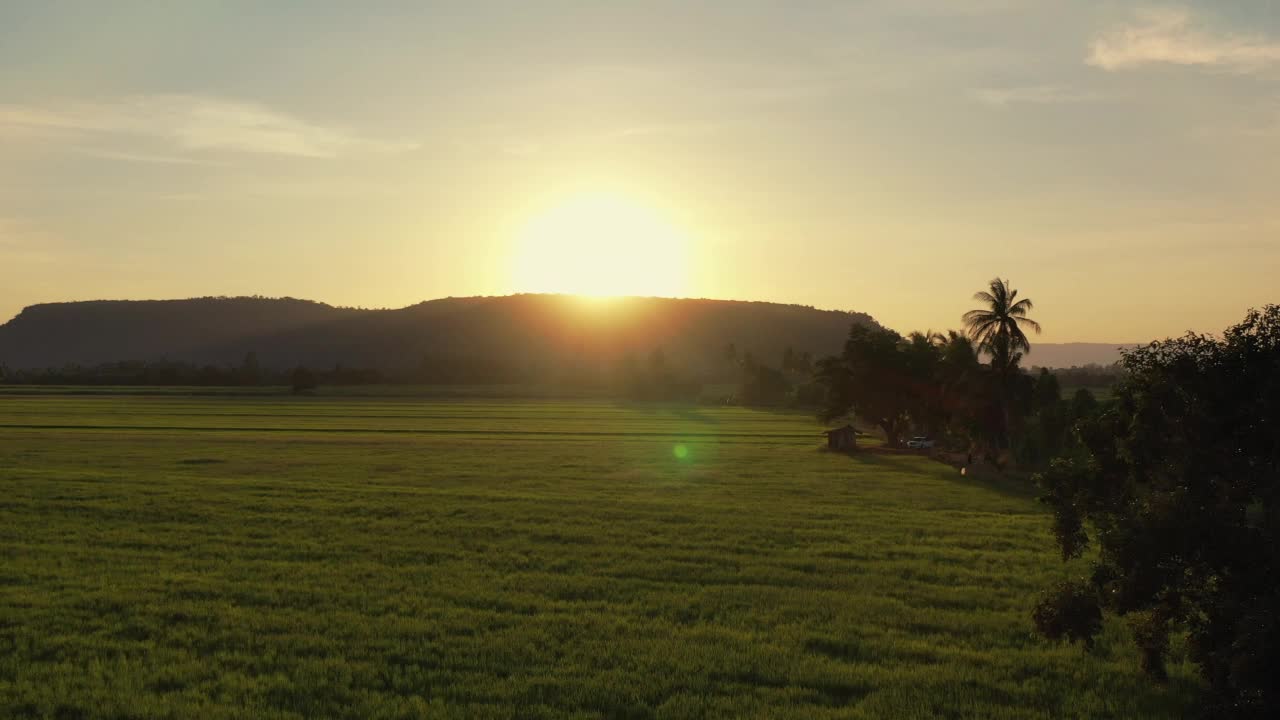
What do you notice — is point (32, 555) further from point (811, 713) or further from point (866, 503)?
point (866, 503)

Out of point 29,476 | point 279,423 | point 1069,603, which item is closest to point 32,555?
point 29,476

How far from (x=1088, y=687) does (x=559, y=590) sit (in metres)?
10.3

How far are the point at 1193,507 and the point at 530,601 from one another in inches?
472

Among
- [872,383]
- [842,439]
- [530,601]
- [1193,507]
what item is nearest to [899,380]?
[872,383]

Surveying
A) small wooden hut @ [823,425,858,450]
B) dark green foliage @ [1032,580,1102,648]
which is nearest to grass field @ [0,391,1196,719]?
dark green foliage @ [1032,580,1102,648]

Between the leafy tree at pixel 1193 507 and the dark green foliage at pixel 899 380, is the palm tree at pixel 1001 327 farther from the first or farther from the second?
the leafy tree at pixel 1193 507

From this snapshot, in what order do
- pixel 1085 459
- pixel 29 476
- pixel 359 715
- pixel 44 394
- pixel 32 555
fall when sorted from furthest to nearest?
1. pixel 44 394
2. pixel 29 476
3. pixel 32 555
4. pixel 1085 459
5. pixel 359 715

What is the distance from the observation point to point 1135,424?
1316cm

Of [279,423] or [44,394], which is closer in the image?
[279,423]

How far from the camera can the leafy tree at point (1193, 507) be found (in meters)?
11.3

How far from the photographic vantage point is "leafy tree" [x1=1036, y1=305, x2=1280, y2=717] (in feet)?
37.1

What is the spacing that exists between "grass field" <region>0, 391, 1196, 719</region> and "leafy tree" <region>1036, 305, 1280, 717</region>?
1677 mm

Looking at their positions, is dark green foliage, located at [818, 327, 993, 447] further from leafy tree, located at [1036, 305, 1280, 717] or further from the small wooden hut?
leafy tree, located at [1036, 305, 1280, 717]

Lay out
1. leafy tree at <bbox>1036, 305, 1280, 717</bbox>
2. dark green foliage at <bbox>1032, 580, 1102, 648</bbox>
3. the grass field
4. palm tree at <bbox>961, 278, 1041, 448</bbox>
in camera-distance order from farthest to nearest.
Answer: palm tree at <bbox>961, 278, 1041, 448</bbox> → dark green foliage at <bbox>1032, 580, 1102, 648</bbox> → the grass field → leafy tree at <bbox>1036, 305, 1280, 717</bbox>
